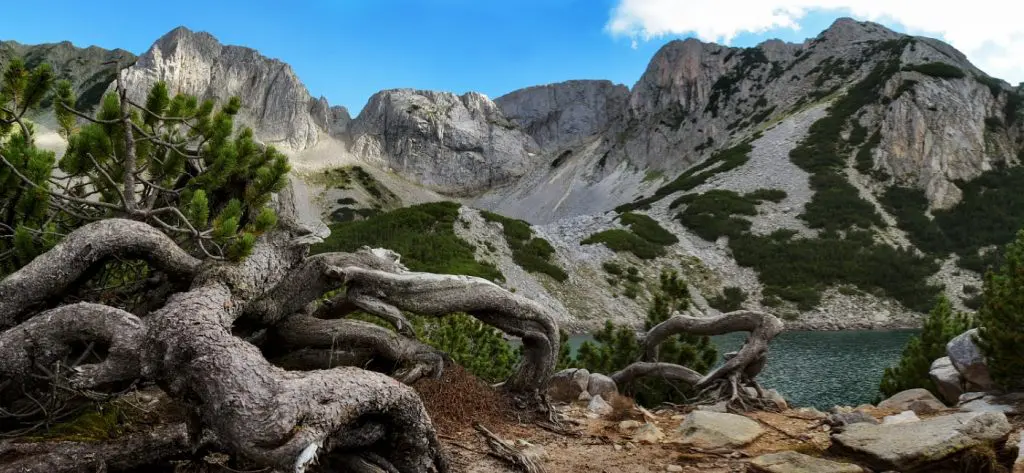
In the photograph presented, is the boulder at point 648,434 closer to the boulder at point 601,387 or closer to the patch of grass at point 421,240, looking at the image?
the boulder at point 601,387

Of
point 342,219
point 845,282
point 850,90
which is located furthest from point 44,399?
point 342,219

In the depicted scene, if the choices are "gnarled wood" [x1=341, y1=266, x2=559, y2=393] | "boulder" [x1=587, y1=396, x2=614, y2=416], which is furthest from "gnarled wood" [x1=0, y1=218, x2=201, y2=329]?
"boulder" [x1=587, y1=396, x2=614, y2=416]

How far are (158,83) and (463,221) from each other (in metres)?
56.8

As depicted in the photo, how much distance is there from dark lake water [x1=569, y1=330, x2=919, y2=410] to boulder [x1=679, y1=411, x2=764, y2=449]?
12572mm

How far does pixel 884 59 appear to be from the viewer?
10538cm

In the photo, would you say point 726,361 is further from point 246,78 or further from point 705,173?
point 246,78

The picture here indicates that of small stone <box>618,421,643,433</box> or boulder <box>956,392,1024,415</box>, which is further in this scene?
boulder <box>956,392,1024,415</box>

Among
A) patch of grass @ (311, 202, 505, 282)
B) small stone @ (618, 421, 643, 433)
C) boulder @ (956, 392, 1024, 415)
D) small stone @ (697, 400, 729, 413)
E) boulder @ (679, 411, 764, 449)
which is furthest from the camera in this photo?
patch of grass @ (311, 202, 505, 282)

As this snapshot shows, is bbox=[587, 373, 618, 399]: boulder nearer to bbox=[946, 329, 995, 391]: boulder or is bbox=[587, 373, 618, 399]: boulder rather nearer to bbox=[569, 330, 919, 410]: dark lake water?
bbox=[946, 329, 995, 391]: boulder

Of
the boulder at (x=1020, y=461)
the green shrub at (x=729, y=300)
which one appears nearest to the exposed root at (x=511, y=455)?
the boulder at (x=1020, y=461)

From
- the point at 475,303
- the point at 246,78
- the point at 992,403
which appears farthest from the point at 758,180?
the point at 246,78

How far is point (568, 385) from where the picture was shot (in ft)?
38.5

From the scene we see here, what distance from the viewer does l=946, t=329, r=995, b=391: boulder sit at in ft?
34.9

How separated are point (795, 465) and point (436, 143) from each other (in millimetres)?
180293
